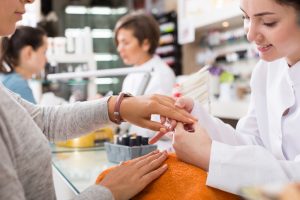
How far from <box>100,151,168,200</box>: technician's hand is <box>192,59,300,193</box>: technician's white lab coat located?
0.14m

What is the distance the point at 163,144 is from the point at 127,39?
1.50 meters

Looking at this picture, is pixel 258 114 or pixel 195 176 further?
pixel 258 114

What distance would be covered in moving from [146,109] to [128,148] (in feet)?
0.86

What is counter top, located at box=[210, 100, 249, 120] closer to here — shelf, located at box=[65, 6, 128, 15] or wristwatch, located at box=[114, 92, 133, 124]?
wristwatch, located at box=[114, 92, 133, 124]

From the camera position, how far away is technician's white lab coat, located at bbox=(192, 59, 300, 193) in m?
0.89

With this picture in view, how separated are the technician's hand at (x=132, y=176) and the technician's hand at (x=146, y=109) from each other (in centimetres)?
23

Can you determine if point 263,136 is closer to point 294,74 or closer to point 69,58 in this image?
point 294,74

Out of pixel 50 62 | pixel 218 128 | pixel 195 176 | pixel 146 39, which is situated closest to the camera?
pixel 195 176

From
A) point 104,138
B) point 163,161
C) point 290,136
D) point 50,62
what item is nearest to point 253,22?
point 290,136

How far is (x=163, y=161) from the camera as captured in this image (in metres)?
1.00

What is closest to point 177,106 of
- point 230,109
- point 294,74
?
point 294,74

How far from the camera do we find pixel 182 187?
888mm

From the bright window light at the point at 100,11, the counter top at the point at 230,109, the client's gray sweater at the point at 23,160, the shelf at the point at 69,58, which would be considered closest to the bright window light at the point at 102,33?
the bright window light at the point at 100,11

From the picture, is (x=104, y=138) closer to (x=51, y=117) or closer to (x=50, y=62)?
(x=51, y=117)
